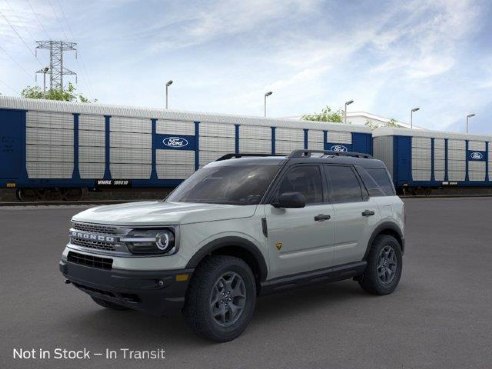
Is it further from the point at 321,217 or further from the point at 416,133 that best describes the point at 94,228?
the point at 416,133

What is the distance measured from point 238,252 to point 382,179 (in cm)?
284

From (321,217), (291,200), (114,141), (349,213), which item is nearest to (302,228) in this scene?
(321,217)

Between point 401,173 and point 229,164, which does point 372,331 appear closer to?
point 229,164

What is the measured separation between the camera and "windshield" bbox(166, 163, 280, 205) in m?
5.21

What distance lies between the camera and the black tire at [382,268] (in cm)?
625

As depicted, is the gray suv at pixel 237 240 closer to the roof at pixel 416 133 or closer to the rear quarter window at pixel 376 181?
the rear quarter window at pixel 376 181

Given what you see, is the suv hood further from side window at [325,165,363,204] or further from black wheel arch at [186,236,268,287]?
side window at [325,165,363,204]

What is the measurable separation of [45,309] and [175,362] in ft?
7.73

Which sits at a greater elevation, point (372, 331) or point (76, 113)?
point (76, 113)

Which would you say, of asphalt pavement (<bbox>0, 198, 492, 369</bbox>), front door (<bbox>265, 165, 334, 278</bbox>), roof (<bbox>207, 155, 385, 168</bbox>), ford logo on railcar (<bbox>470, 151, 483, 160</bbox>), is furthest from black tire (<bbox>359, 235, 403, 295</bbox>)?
ford logo on railcar (<bbox>470, 151, 483, 160</bbox>)

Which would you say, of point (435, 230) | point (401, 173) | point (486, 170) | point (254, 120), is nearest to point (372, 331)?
point (435, 230)

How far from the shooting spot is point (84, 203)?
22406 mm

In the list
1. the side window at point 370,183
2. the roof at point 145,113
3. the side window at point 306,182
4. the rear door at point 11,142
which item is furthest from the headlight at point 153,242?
the roof at point 145,113

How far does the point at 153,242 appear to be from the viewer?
4230 mm
